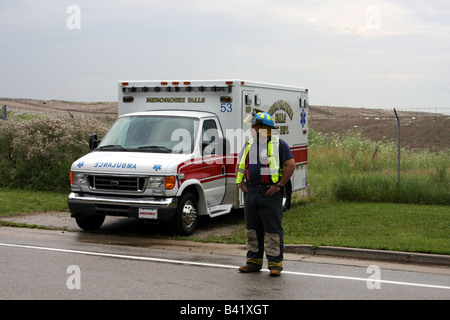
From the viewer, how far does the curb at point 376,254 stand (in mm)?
8922

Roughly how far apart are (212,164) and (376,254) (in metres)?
3.74

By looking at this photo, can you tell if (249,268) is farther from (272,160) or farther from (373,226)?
(373,226)

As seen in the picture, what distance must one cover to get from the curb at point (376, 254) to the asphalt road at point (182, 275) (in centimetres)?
18

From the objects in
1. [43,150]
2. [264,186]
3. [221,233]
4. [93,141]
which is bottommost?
[221,233]

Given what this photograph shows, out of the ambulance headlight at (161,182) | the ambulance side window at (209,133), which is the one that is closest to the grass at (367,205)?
the ambulance headlight at (161,182)

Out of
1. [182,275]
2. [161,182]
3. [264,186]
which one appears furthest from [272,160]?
[161,182]

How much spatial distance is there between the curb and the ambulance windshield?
9.35 ft

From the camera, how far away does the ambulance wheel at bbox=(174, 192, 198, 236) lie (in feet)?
35.2

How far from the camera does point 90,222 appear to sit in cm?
1156
